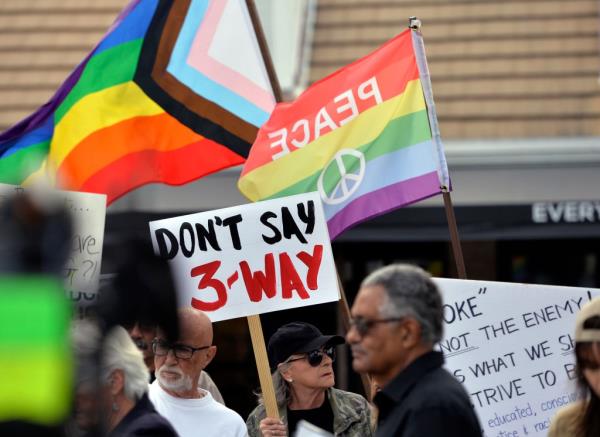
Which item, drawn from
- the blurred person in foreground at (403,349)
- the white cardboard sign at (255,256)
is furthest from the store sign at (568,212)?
the blurred person in foreground at (403,349)

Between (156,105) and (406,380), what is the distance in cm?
444

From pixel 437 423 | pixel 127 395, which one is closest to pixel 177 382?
pixel 127 395

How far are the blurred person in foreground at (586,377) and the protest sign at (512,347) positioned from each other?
1.48 meters

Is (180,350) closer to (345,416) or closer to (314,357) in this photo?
(314,357)

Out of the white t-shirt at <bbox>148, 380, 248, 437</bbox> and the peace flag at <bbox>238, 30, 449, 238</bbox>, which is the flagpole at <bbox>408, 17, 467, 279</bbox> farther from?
the white t-shirt at <bbox>148, 380, 248, 437</bbox>

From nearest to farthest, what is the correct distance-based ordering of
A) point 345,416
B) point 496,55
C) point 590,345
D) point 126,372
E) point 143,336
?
point 126,372, point 590,345, point 143,336, point 345,416, point 496,55

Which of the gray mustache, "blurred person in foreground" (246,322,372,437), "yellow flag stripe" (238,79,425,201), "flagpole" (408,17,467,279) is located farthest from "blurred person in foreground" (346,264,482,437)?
"yellow flag stripe" (238,79,425,201)

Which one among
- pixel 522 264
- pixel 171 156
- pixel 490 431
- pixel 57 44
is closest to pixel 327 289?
pixel 490 431

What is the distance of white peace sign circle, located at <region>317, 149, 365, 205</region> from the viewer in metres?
6.76

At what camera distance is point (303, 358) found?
5.81m

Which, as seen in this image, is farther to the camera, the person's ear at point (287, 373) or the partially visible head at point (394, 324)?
the person's ear at point (287, 373)

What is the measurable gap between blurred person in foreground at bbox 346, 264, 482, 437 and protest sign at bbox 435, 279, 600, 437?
1887 mm

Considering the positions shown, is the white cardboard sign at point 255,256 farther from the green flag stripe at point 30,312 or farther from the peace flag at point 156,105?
the green flag stripe at point 30,312

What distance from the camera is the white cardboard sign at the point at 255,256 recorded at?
6059 mm
